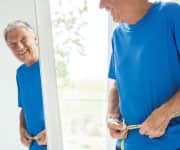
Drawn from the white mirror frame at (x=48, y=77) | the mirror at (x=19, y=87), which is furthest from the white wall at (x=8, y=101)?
the white mirror frame at (x=48, y=77)

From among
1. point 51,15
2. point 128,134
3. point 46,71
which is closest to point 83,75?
point 46,71

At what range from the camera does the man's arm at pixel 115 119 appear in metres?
0.98

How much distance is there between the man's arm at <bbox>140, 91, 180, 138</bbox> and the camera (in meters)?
0.83

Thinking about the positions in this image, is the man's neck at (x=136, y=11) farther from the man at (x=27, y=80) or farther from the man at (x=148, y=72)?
the man at (x=27, y=80)

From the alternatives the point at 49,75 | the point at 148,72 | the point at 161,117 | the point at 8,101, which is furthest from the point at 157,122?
the point at 8,101

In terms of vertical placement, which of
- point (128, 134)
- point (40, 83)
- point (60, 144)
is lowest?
point (60, 144)

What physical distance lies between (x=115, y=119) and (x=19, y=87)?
0.43m

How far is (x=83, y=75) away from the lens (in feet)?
4.28

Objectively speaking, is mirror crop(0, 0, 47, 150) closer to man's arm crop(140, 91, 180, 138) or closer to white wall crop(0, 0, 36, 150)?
white wall crop(0, 0, 36, 150)

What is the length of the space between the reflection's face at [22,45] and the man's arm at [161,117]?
1.86 ft

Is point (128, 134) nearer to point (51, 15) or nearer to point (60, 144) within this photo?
point (60, 144)

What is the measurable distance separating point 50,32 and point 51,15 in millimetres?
73

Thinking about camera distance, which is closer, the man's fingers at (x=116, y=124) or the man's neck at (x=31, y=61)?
the man's fingers at (x=116, y=124)

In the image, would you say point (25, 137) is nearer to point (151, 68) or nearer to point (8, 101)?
point (8, 101)
